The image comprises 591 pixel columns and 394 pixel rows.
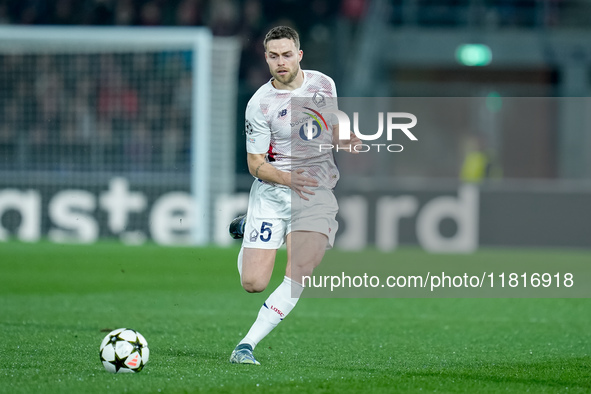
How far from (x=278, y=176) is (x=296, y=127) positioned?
0.37 m

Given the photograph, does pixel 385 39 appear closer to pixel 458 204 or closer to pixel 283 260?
pixel 458 204

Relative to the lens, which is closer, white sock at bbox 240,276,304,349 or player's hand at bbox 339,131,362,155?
white sock at bbox 240,276,304,349

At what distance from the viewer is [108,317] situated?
870 cm

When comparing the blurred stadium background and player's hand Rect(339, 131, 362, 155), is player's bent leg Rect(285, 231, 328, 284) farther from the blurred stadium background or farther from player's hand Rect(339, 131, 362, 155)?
the blurred stadium background

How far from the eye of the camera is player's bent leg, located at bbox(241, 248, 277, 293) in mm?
6215

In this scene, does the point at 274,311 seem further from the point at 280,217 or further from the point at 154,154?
the point at 154,154

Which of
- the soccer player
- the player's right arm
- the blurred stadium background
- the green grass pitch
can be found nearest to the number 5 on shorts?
the soccer player

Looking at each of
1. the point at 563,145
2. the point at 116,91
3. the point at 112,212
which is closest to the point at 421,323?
the point at 112,212

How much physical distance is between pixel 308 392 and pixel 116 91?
12303 mm

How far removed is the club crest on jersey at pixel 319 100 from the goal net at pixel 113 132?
9.12 metres

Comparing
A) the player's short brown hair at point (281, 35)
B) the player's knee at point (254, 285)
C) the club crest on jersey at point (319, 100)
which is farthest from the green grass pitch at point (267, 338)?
the player's short brown hair at point (281, 35)

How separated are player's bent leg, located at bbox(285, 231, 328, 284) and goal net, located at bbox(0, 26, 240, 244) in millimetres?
9271

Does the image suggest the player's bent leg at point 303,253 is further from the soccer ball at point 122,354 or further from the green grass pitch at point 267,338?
the soccer ball at point 122,354

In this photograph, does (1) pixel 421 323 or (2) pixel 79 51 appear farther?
Answer: (2) pixel 79 51
